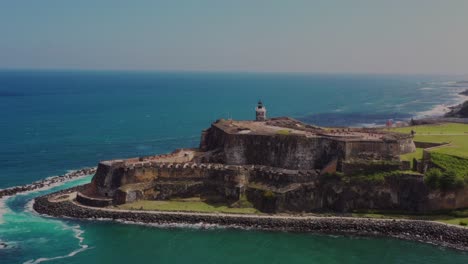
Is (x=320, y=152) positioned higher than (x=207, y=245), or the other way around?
(x=320, y=152)

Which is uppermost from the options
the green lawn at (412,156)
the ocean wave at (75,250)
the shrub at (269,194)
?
the green lawn at (412,156)

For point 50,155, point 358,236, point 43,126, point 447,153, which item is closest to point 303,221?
point 358,236

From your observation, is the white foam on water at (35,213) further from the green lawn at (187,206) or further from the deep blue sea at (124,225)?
the green lawn at (187,206)

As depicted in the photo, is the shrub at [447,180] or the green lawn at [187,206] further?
the green lawn at [187,206]

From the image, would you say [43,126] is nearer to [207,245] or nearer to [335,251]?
[207,245]

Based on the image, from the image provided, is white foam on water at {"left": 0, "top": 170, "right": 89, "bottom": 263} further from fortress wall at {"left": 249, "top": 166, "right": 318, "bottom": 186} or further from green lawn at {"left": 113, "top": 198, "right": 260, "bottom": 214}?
fortress wall at {"left": 249, "top": 166, "right": 318, "bottom": 186}

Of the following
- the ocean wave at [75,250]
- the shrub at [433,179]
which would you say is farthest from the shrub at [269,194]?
the ocean wave at [75,250]

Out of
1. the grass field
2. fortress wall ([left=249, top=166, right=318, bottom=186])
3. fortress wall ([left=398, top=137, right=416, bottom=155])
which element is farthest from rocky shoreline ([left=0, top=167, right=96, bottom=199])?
the grass field

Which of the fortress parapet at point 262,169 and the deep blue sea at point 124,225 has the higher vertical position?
the fortress parapet at point 262,169
